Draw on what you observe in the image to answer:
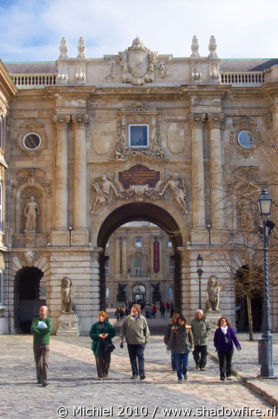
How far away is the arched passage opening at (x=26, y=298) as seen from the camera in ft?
123

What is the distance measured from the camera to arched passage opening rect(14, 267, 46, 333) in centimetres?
3756

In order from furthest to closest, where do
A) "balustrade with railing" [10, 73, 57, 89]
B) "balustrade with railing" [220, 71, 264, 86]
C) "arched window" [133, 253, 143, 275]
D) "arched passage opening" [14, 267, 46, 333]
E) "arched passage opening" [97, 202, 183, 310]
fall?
"arched window" [133, 253, 143, 275], "arched passage opening" [97, 202, 183, 310], "balustrade with railing" [220, 71, 264, 86], "balustrade with railing" [10, 73, 57, 89], "arched passage opening" [14, 267, 46, 333]

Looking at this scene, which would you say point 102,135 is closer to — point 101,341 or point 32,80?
point 32,80

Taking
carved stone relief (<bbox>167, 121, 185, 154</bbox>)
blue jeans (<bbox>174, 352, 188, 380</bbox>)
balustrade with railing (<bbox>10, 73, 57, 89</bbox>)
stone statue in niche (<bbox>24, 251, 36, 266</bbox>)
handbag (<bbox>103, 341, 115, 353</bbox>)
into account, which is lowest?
blue jeans (<bbox>174, 352, 188, 380</bbox>)

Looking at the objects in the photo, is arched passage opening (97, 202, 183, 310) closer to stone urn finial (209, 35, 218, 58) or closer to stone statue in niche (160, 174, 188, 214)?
stone statue in niche (160, 174, 188, 214)

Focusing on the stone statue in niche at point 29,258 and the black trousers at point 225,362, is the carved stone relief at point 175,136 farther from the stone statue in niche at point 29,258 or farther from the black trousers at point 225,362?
the black trousers at point 225,362

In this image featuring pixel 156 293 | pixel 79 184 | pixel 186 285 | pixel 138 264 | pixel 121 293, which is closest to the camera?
pixel 186 285

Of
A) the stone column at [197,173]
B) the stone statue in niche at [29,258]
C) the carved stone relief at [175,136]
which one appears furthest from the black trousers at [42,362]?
the carved stone relief at [175,136]

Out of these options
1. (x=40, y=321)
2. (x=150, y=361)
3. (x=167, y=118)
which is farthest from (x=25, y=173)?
(x=40, y=321)

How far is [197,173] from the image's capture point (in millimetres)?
36719

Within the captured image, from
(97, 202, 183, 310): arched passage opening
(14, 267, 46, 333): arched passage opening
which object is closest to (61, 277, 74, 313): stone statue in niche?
(14, 267, 46, 333): arched passage opening

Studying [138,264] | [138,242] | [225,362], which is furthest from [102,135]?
[138,264]

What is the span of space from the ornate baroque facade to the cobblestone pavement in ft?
50.1

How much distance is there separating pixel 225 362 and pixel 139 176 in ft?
70.4
